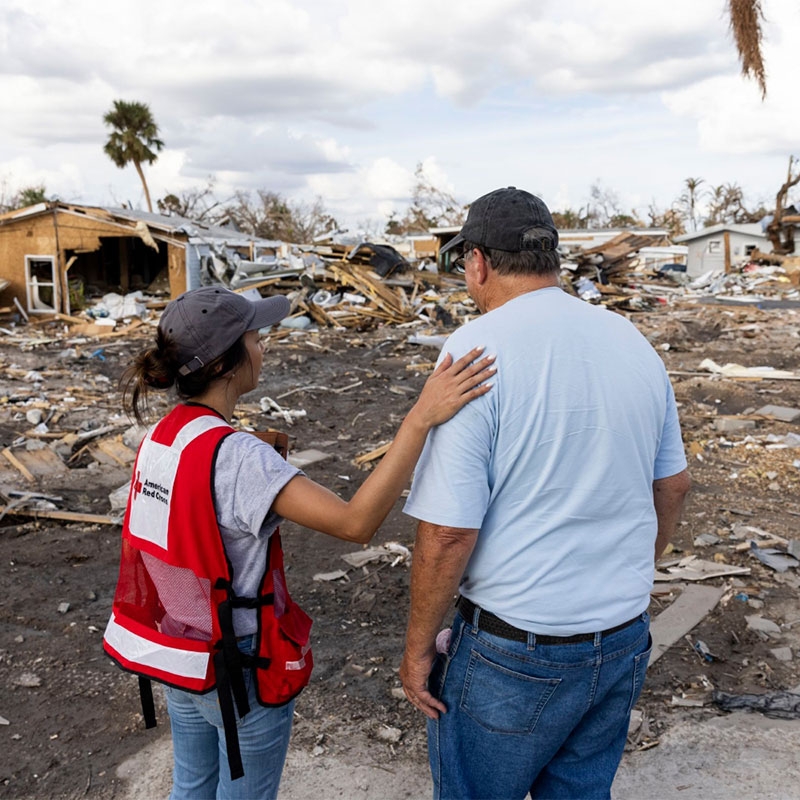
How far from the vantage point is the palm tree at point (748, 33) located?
34.7 feet

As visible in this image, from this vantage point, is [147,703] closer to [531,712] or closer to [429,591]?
[429,591]

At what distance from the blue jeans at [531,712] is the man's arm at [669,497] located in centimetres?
38

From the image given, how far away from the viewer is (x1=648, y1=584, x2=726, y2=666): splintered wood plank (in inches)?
183

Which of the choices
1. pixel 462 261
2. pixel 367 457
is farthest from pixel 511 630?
pixel 367 457

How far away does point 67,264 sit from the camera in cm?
2339

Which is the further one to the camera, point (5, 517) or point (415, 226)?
point (415, 226)

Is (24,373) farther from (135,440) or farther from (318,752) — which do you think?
(318,752)

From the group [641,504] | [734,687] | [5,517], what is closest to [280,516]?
[641,504]

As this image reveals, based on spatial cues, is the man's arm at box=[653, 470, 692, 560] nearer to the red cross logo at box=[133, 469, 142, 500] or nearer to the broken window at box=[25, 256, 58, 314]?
the red cross logo at box=[133, 469, 142, 500]

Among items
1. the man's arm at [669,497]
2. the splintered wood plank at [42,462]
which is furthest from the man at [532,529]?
the splintered wood plank at [42,462]

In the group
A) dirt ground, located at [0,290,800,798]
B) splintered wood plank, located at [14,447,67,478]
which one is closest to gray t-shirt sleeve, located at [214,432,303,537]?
dirt ground, located at [0,290,800,798]

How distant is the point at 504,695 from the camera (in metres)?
1.92

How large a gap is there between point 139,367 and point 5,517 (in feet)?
19.6

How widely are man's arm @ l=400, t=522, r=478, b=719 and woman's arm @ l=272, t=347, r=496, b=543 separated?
5.5 inches
